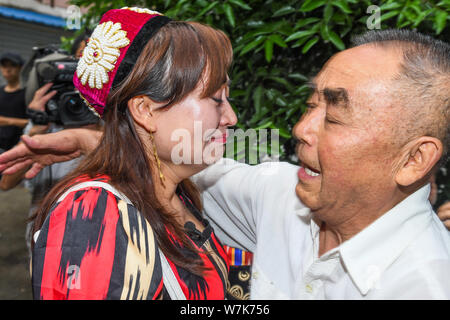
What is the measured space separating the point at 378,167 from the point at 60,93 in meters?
2.16

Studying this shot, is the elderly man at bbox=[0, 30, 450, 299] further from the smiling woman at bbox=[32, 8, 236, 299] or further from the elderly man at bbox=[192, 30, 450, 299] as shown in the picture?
the smiling woman at bbox=[32, 8, 236, 299]

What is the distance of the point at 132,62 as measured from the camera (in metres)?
1.35

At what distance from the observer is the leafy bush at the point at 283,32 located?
1845 mm

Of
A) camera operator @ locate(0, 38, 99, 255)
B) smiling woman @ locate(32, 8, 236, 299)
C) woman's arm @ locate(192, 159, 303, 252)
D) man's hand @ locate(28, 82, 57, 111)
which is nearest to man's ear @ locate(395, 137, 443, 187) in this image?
woman's arm @ locate(192, 159, 303, 252)

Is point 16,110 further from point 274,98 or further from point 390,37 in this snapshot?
point 390,37

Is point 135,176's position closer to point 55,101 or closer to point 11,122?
point 55,101

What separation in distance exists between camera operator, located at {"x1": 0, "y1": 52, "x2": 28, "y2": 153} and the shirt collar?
3.85 metres

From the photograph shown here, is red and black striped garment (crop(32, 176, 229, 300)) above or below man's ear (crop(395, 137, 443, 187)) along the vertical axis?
below

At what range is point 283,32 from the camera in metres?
2.02

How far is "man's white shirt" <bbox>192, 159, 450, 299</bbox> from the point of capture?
46.5 inches

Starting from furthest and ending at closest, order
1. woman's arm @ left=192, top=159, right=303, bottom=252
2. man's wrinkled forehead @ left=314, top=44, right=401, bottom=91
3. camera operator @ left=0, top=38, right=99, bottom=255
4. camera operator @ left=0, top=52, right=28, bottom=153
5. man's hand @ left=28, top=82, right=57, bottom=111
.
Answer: camera operator @ left=0, top=52, right=28, bottom=153 < man's hand @ left=28, top=82, right=57, bottom=111 < camera operator @ left=0, top=38, right=99, bottom=255 < woman's arm @ left=192, top=159, right=303, bottom=252 < man's wrinkled forehead @ left=314, top=44, right=401, bottom=91
